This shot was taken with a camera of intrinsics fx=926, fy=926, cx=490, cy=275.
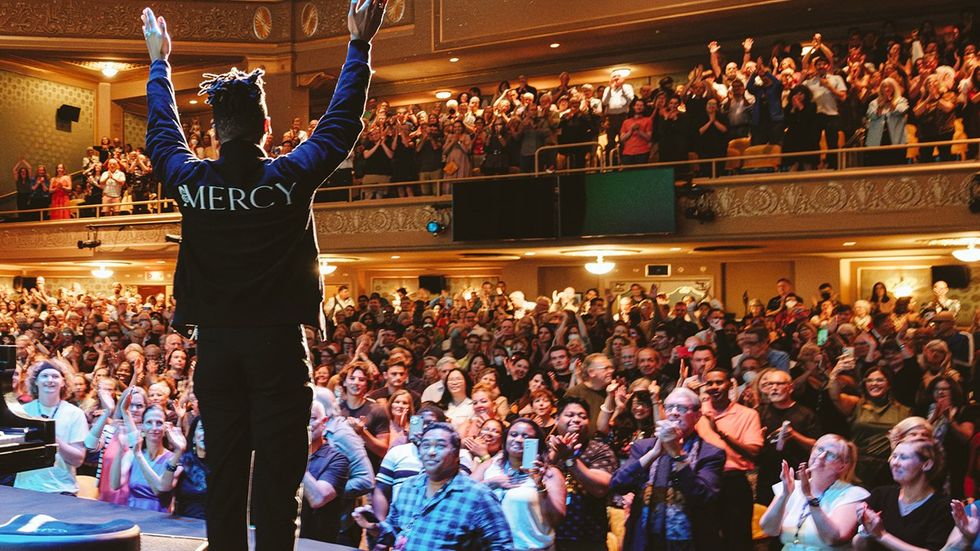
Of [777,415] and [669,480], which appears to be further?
[777,415]

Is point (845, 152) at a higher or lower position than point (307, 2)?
lower

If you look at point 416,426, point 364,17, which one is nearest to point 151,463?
point 416,426

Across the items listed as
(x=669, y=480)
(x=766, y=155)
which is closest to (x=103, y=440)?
(x=669, y=480)

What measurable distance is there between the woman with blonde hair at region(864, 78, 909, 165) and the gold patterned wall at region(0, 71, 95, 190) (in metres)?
15.8

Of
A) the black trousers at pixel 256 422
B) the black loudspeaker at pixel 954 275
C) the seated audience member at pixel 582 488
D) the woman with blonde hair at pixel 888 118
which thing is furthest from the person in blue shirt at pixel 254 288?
the black loudspeaker at pixel 954 275

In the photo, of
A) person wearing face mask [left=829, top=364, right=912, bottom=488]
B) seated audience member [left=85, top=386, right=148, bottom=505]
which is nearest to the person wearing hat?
seated audience member [left=85, top=386, right=148, bottom=505]

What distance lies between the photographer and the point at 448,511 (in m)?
3.29

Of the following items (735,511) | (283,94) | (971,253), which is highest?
(283,94)

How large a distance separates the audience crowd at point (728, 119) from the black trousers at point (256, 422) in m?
8.22

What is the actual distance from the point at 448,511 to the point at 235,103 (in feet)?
5.87

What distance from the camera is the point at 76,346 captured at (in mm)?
9648

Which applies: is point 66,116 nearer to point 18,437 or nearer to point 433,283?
point 433,283

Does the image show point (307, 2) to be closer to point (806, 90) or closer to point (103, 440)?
point (806, 90)

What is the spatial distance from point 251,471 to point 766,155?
27.8 feet
